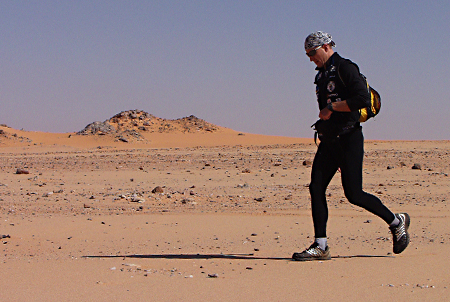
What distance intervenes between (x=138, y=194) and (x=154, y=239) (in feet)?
12.5

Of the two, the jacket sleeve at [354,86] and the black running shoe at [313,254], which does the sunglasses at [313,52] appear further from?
the black running shoe at [313,254]

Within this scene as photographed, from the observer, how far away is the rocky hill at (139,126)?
36.6 meters

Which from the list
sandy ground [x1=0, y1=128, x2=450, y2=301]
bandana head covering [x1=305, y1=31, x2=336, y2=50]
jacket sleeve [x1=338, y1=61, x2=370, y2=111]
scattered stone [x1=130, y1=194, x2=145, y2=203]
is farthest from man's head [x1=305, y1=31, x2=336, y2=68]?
scattered stone [x1=130, y1=194, x2=145, y2=203]

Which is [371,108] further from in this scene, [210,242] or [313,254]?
[210,242]

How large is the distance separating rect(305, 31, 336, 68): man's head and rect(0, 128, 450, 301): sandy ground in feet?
5.60

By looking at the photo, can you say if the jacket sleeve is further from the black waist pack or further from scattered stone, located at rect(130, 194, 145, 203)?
scattered stone, located at rect(130, 194, 145, 203)

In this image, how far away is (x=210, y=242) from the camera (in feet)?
19.0

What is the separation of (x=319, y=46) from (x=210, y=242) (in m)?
2.35

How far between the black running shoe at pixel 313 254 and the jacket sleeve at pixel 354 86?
124 centimetres

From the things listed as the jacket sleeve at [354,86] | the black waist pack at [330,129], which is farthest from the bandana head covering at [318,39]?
the black waist pack at [330,129]

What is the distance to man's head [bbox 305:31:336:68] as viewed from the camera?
4598 millimetres

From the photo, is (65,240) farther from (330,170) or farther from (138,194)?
(138,194)

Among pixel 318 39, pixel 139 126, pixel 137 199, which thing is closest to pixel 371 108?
pixel 318 39

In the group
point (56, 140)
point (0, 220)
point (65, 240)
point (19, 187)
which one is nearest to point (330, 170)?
point (65, 240)
